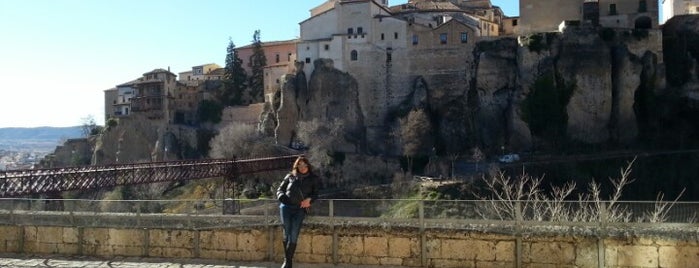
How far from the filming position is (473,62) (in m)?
55.4

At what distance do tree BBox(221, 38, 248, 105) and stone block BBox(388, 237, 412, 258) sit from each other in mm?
62780

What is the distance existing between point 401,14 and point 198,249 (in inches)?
2168

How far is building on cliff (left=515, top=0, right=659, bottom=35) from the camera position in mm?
52281

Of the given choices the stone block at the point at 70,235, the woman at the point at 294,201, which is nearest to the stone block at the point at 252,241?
the woman at the point at 294,201

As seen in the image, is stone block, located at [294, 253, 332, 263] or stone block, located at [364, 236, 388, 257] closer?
stone block, located at [364, 236, 388, 257]

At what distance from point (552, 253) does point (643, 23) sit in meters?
49.6

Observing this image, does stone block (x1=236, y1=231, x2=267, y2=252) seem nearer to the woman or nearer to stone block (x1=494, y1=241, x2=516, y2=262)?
the woman

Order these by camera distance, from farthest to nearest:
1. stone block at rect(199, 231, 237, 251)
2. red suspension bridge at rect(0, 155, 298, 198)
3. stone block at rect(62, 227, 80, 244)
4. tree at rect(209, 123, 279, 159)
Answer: tree at rect(209, 123, 279, 159) → red suspension bridge at rect(0, 155, 298, 198) → stone block at rect(62, 227, 80, 244) → stone block at rect(199, 231, 237, 251)

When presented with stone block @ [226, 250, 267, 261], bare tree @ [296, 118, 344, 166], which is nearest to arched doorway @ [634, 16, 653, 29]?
bare tree @ [296, 118, 344, 166]

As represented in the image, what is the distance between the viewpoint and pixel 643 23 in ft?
172

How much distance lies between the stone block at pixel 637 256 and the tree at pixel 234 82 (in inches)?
2539

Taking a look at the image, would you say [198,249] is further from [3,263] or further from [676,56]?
[676,56]

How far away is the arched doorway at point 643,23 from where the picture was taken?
171ft

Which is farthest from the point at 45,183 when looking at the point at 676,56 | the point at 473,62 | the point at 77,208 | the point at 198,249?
the point at 676,56
